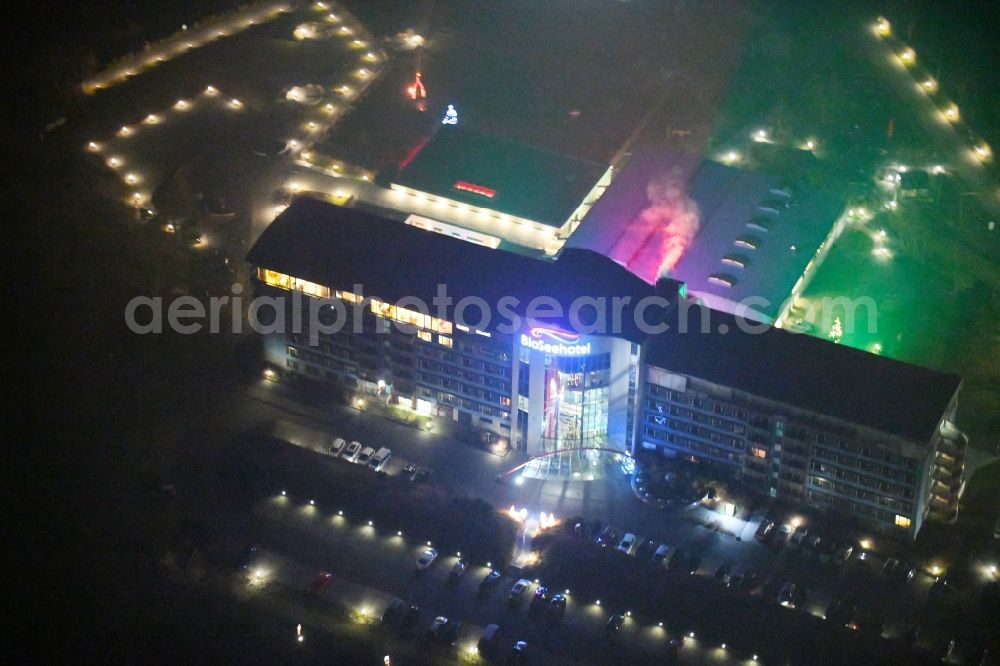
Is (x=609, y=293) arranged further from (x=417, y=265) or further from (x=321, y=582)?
(x=321, y=582)

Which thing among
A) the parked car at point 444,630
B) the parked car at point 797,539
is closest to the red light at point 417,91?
the parked car at point 797,539

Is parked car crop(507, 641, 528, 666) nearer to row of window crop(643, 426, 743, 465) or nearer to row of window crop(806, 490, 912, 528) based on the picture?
row of window crop(643, 426, 743, 465)

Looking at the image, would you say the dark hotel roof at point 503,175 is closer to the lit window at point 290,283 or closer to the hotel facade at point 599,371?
the hotel facade at point 599,371

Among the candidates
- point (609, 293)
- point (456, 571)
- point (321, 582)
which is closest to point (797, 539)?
point (609, 293)

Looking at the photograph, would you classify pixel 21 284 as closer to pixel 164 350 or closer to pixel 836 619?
pixel 164 350

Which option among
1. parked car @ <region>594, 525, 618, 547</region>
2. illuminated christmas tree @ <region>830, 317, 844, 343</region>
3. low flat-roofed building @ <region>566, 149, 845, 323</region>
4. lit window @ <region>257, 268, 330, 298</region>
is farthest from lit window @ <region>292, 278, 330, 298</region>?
illuminated christmas tree @ <region>830, 317, 844, 343</region>

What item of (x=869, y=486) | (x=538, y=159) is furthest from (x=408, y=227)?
(x=869, y=486)
